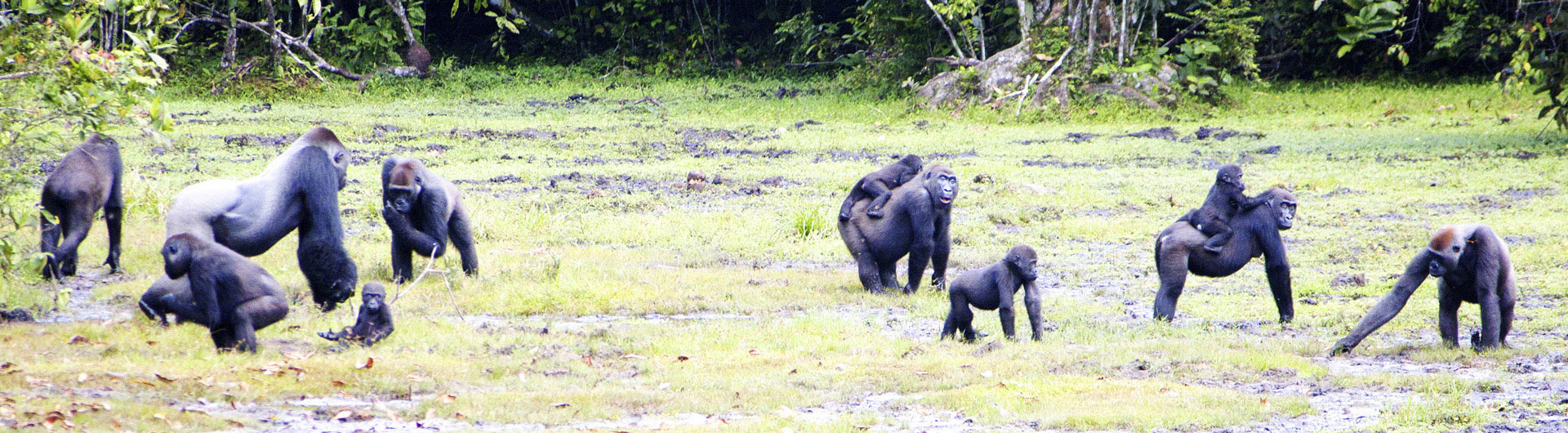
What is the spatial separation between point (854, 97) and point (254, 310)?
18.8 metres

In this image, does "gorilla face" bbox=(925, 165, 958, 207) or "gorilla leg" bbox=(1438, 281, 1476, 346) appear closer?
"gorilla leg" bbox=(1438, 281, 1476, 346)

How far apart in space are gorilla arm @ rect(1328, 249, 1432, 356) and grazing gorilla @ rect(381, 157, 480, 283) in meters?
5.70

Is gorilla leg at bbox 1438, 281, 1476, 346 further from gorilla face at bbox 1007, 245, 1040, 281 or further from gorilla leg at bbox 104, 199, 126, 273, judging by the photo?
gorilla leg at bbox 104, 199, 126, 273

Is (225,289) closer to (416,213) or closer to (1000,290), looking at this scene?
(416,213)

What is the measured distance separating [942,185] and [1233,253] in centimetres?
195

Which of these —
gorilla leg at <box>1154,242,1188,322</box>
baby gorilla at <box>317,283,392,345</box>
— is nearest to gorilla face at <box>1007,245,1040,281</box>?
gorilla leg at <box>1154,242,1188,322</box>

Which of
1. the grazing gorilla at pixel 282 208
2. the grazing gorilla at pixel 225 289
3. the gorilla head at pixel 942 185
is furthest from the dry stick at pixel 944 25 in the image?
the grazing gorilla at pixel 225 289

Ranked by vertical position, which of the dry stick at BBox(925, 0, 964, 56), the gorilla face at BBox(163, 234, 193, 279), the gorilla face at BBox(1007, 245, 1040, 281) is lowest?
the dry stick at BBox(925, 0, 964, 56)

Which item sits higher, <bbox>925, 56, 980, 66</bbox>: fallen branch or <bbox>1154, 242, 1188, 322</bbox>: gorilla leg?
<bbox>1154, 242, 1188, 322</bbox>: gorilla leg

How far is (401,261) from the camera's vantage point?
32.8ft

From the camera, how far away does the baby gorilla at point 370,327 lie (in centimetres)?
753

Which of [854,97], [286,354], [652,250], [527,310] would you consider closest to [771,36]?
[854,97]

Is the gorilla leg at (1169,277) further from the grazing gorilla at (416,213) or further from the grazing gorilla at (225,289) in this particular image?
the grazing gorilla at (225,289)

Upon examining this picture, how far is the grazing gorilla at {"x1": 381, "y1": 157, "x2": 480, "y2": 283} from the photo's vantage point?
9.40m
